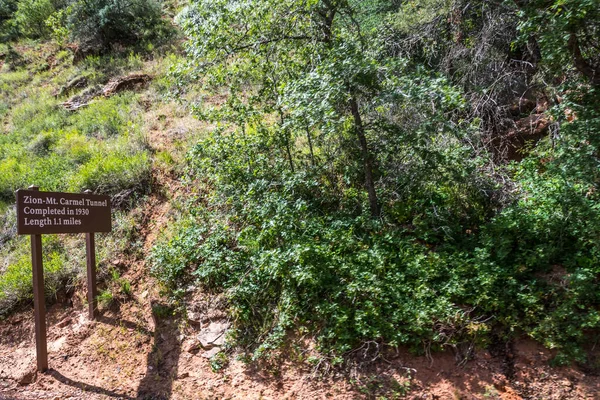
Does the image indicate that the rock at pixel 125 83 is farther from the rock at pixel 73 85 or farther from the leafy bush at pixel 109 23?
the leafy bush at pixel 109 23

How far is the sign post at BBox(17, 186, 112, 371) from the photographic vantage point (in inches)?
201

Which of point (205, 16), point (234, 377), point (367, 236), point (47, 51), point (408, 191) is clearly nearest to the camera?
point (234, 377)

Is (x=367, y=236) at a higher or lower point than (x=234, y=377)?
higher

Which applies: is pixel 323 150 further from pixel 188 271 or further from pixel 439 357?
pixel 439 357

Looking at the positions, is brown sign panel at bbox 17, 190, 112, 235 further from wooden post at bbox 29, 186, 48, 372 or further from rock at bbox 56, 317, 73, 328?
rock at bbox 56, 317, 73, 328

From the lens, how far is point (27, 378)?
17.5ft

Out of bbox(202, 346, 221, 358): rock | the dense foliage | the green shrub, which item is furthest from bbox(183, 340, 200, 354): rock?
the green shrub

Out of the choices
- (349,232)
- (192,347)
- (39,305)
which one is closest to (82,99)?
(39,305)

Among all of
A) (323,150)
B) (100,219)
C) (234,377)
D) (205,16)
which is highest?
(205,16)

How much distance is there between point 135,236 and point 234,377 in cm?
354

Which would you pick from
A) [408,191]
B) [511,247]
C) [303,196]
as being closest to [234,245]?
[303,196]

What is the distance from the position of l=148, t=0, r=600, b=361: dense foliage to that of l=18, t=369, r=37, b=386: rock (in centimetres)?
195

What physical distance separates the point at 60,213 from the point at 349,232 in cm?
370

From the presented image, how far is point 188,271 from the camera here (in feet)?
19.9
